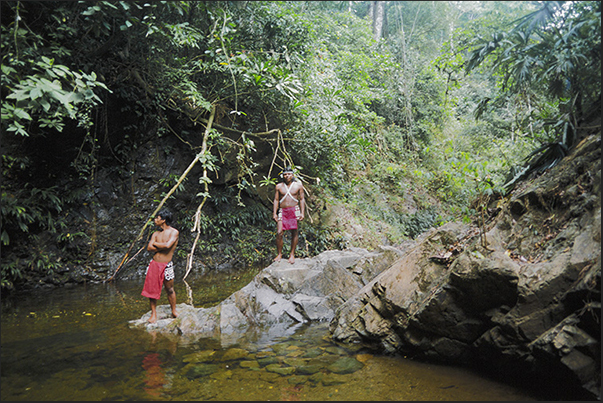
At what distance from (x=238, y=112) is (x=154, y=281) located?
11.7ft

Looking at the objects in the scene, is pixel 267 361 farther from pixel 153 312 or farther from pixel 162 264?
pixel 162 264

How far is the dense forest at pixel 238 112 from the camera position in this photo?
403 cm

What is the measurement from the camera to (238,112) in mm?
7031

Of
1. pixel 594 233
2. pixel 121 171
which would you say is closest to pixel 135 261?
pixel 121 171

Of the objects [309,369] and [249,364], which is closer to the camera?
[309,369]

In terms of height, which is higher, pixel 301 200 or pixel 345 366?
pixel 301 200

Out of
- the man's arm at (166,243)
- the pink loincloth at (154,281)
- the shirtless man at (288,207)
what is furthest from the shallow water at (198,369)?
the shirtless man at (288,207)

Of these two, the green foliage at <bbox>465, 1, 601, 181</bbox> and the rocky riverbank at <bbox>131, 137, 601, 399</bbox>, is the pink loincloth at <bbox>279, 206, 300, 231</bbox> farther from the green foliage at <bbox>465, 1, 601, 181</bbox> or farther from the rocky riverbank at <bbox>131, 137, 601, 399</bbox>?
the green foliage at <bbox>465, 1, 601, 181</bbox>

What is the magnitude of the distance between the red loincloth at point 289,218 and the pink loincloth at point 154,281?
2.33 m

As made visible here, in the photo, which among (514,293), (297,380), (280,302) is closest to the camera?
(514,293)

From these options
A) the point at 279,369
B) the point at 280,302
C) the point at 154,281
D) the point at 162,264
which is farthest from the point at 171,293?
the point at 279,369

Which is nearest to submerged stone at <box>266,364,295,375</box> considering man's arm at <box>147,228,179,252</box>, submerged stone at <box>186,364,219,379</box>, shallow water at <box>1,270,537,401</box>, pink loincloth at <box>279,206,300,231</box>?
shallow water at <box>1,270,537,401</box>

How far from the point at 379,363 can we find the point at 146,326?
315cm

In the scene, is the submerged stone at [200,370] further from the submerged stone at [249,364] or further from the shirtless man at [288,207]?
the shirtless man at [288,207]
